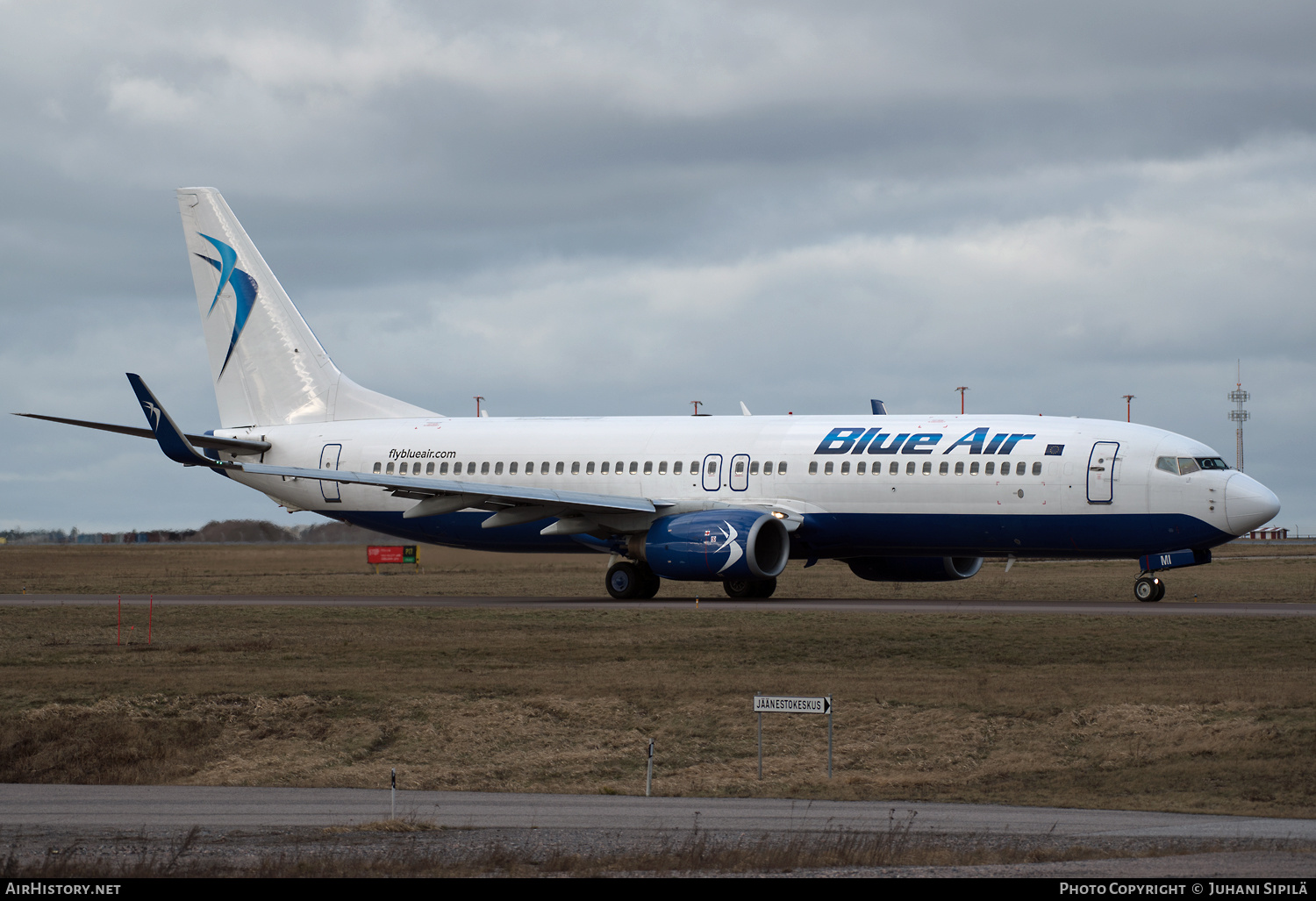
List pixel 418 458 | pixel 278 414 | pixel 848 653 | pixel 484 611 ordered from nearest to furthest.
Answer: pixel 848 653, pixel 484 611, pixel 418 458, pixel 278 414

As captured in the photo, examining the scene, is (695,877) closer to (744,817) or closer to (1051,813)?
(744,817)

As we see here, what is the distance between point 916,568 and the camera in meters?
41.4

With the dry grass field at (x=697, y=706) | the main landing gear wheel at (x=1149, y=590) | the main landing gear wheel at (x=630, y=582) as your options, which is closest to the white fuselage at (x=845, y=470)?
the main landing gear wheel at (x=630, y=582)

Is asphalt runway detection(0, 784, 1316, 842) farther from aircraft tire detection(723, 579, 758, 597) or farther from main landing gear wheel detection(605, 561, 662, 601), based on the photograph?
aircraft tire detection(723, 579, 758, 597)

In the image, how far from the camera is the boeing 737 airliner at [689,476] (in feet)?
116

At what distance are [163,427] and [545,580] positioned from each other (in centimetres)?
1751

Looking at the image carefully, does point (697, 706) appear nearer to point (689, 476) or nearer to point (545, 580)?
point (689, 476)

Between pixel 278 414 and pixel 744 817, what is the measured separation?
113 feet

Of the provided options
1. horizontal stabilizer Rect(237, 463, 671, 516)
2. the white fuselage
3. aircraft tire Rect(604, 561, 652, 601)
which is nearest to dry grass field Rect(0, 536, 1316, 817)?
the white fuselage

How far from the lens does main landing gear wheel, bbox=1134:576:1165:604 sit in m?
36.7

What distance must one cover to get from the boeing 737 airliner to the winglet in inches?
3.1

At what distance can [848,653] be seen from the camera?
2791 centimetres

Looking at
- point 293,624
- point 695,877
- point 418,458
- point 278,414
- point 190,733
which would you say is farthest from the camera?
point 278,414

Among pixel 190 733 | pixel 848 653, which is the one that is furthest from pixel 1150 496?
pixel 190 733
